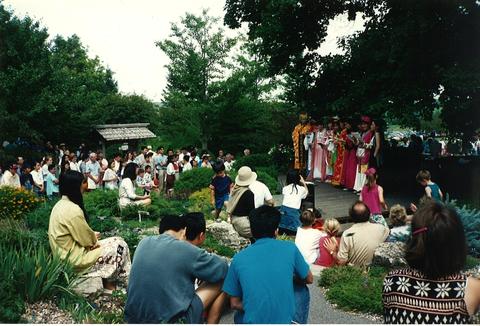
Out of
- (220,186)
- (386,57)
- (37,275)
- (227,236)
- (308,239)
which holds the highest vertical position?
(386,57)

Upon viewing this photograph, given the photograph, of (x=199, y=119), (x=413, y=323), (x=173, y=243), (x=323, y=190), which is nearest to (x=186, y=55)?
(x=199, y=119)

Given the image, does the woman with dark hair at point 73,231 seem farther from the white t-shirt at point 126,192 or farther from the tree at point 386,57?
the tree at point 386,57

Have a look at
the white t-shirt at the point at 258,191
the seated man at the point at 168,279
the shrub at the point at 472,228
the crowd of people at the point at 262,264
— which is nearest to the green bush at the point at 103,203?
the white t-shirt at the point at 258,191

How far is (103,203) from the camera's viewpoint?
42.9ft

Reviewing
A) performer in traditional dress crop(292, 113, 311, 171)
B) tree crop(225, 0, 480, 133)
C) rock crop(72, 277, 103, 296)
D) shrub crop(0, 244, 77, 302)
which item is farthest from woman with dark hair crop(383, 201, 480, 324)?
performer in traditional dress crop(292, 113, 311, 171)

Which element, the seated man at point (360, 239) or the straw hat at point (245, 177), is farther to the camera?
the straw hat at point (245, 177)

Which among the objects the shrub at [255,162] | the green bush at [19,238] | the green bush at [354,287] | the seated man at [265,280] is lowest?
the green bush at [354,287]

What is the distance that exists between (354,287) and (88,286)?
3.05m

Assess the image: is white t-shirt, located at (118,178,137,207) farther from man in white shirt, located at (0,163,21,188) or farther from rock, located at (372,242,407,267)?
rock, located at (372,242,407,267)

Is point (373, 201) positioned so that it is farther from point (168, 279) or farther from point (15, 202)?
point (15, 202)

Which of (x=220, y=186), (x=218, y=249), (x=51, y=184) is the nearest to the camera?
(x=218, y=249)

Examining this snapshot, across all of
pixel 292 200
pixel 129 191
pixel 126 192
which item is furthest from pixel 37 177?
pixel 292 200

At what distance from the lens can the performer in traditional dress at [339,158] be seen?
47.9ft

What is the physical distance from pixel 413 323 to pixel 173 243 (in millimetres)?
1968
